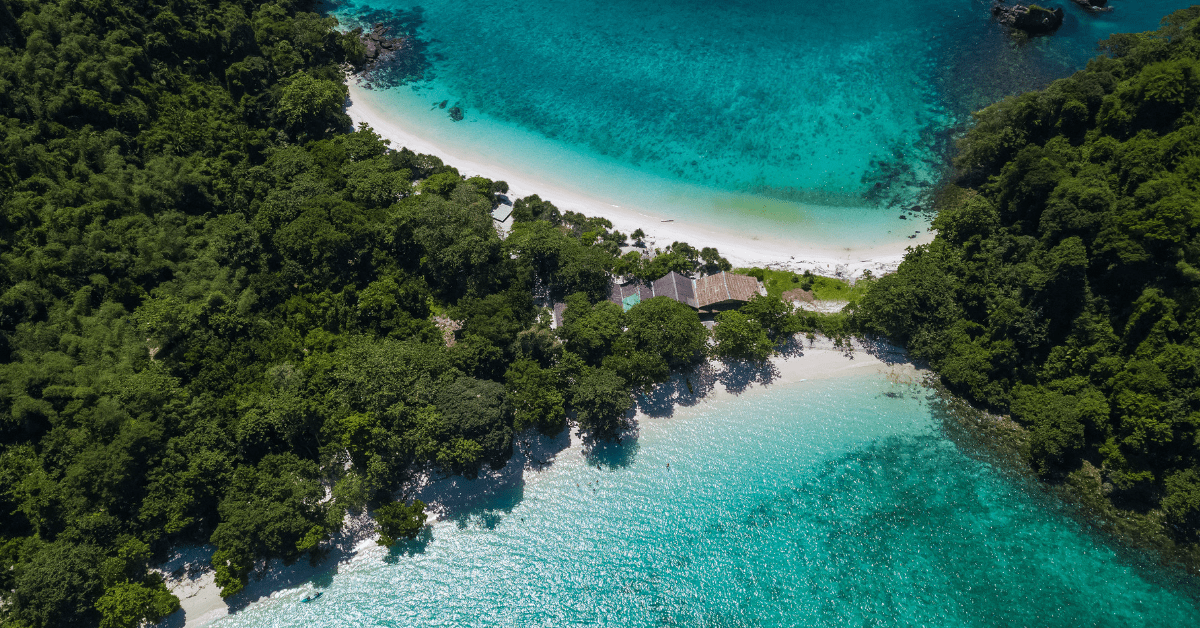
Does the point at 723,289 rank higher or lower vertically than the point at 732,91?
lower

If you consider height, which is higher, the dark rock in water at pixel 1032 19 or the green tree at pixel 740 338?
the dark rock in water at pixel 1032 19

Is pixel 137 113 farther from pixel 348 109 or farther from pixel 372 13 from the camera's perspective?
pixel 372 13

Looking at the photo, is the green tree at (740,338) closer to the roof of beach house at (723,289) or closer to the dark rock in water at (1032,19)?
the roof of beach house at (723,289)

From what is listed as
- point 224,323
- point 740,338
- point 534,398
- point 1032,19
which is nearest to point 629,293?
point 740,338

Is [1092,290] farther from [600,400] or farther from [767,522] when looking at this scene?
[600,400]

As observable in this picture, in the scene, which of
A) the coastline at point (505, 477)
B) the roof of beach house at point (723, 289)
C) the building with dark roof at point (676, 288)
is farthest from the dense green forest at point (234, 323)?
the roof of beach house at point (723, 289)

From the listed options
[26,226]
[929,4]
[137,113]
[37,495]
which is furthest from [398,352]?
[929,4]

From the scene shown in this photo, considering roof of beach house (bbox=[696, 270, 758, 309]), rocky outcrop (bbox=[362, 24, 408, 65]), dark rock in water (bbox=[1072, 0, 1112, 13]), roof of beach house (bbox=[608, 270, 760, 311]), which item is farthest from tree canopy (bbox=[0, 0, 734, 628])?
dark rock in water (bbox=[1072, 0, 1112, 13])
